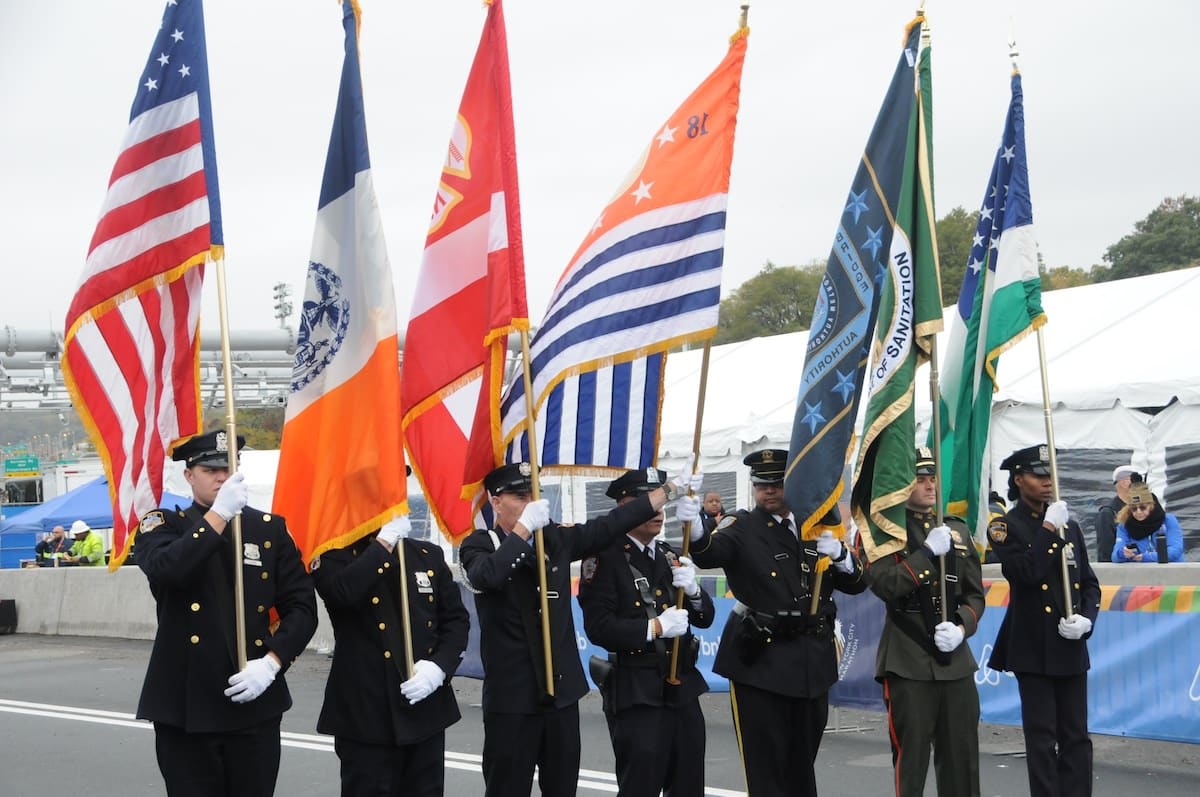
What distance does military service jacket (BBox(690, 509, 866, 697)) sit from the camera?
662cm

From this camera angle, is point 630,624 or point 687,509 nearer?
point 687,509

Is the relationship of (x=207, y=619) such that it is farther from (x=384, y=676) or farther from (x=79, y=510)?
(x=79, y=510)

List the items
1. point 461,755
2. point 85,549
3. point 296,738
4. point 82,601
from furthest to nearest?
point 85,549, point 82,601, point 296,738, point 461,755

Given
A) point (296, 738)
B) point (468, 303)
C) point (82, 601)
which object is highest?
point (468, 303)

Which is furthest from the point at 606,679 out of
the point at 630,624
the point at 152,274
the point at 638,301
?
the point at 152,274

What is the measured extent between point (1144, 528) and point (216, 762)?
989 cm

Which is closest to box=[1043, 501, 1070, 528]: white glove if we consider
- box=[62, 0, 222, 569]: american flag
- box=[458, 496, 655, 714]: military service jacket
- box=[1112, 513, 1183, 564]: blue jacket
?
box=[458, 496, 655, 714]: military service jacket

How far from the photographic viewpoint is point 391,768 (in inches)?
229

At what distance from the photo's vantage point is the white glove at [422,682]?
224 inches

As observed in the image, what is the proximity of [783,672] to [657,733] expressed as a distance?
69cm

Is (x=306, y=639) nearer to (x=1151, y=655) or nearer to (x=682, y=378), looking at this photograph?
(x=1151, y=655)

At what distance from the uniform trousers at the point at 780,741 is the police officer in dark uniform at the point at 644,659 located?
0.27m

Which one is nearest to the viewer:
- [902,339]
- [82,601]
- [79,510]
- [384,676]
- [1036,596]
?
[384,676]

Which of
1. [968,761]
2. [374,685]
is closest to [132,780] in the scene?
[374,685]
